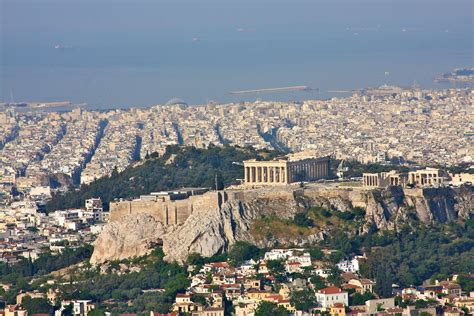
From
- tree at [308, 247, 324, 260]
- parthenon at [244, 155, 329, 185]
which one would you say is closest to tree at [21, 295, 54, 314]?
tree at [308, 247, 324, 260]

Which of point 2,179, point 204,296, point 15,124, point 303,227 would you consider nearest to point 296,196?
point 303,227

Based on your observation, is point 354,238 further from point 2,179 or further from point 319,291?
point 2,179

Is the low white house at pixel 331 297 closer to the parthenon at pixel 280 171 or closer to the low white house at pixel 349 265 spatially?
the low white house at pixel 349 265

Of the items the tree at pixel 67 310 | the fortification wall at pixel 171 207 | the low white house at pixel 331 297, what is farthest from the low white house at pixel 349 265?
the tree at pixel 67 310

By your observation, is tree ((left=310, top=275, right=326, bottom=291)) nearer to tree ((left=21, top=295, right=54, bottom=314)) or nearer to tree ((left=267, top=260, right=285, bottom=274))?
tree ((left=267, top=260, right=285, bottom=274))

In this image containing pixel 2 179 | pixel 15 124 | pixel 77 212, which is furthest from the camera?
pixel 15 124

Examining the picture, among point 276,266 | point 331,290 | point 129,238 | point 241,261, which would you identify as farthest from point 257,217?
point 331,290

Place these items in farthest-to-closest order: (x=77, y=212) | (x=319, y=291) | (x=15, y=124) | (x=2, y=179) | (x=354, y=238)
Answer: (x=15, y=124) < (x=2, y=179) < (x=77, y=212) < (x=354, y=238) < (x=319, y=291)
